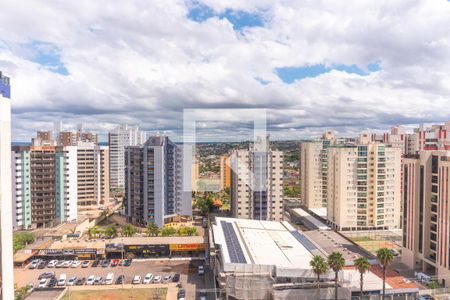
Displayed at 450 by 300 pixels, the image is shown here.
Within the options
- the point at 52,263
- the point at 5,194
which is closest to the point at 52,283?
the point at 52,263

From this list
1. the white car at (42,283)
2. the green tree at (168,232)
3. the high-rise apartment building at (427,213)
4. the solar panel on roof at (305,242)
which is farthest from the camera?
the green tree at (168,232)

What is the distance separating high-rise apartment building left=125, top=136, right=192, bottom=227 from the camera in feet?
57.0

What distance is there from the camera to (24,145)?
18219 millimetres

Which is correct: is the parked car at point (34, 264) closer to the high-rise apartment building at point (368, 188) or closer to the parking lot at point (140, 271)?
the parking lot at point (140, 271)

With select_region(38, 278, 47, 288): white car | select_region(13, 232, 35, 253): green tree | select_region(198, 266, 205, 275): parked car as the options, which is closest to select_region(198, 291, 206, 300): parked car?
select_region(198, 266, 205, 275): parked car

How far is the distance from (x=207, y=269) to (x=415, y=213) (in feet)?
22.4

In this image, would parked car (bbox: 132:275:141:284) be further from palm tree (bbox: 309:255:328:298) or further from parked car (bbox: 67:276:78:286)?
palm tree (bbox: 309:255:328:298)

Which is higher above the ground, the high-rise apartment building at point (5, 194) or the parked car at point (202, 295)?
the high-rise apartment building at point (5, 194)

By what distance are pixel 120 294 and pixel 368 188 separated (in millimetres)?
12075

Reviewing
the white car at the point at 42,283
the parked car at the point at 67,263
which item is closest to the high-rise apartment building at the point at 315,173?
the parked car at the point at 67,263

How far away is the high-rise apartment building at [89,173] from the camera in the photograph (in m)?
23.0

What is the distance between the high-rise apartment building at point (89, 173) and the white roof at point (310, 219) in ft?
41.6

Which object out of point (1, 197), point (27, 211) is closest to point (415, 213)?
point (1, 197)

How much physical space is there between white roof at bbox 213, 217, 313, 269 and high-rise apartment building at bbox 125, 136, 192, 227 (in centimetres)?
489
